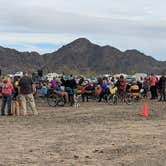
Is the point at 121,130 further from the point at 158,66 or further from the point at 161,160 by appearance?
the point at 158,66

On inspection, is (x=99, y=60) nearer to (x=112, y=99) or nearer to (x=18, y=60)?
(x=18, y=60)

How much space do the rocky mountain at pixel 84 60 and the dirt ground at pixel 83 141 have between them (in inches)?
5751

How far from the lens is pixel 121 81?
31.4m

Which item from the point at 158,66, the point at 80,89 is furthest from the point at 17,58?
the point at 80,89

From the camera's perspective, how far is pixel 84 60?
184375 millimetres

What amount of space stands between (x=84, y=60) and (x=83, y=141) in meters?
171

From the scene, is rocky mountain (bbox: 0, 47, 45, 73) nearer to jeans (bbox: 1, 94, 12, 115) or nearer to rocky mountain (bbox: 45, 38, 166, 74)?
rocky mountain (bbox: 45, 38, 166, 74)

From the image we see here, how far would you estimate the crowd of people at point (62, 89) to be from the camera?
2239 cm

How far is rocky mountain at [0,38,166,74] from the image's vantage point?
17100 cm

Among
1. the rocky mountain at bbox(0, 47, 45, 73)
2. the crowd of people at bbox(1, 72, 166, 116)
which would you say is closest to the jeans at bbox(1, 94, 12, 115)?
the crowd of people at bbox(1, 72, 166, 116)

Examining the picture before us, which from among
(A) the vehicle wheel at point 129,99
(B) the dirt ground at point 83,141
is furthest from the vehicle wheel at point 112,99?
(B) the dirt ground at point 83,141

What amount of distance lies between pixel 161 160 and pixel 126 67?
167 meters

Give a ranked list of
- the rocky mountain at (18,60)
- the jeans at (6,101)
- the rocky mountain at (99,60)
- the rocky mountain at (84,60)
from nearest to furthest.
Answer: the jeans at (6,101)
the rocky mountain at (18,60)
the rocky mountain at (84,60)
the rocky mountain at (99,60)

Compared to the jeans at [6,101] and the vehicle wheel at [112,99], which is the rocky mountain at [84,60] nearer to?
the vehicle wheel at [112,99]
